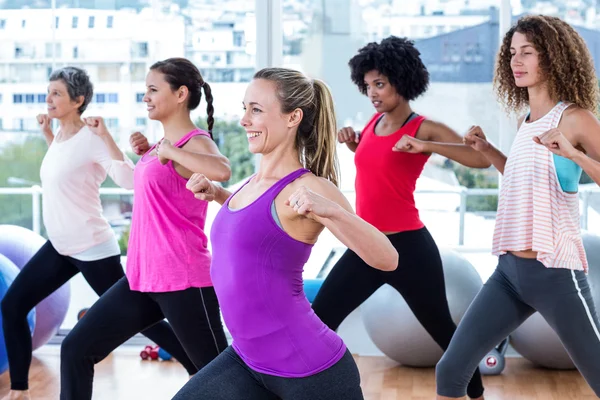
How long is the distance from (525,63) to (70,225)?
1969 millimetres

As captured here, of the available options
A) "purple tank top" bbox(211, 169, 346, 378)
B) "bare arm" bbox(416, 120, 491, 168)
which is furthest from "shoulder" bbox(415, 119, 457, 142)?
"purple tank top" bbox(211, 169, 346, 378)

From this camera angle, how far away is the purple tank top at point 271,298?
2227mm

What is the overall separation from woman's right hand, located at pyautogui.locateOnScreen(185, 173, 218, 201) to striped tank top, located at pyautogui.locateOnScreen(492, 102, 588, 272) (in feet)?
3.34

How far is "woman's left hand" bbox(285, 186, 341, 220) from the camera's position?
202cm

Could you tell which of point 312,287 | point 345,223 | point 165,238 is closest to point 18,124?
point 312,287

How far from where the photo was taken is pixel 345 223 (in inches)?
82.6

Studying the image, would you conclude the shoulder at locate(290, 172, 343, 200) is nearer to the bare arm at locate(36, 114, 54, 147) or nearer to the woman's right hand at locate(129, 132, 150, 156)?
the woman's right hand at locate(129, 132, 150, 156)

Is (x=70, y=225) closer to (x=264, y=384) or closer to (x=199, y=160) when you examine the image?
(x=199, y=160)

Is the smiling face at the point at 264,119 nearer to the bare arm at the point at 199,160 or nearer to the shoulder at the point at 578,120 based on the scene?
the bare arm at the point at 199,160

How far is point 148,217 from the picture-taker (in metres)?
3.11

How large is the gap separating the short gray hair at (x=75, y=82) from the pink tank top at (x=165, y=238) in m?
1.03

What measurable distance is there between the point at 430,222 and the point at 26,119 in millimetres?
2542

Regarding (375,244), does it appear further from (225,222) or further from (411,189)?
(411,189)

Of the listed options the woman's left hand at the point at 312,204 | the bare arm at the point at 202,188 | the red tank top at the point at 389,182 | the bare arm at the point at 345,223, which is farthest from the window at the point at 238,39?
the woman's left hand at the point at 312,204
